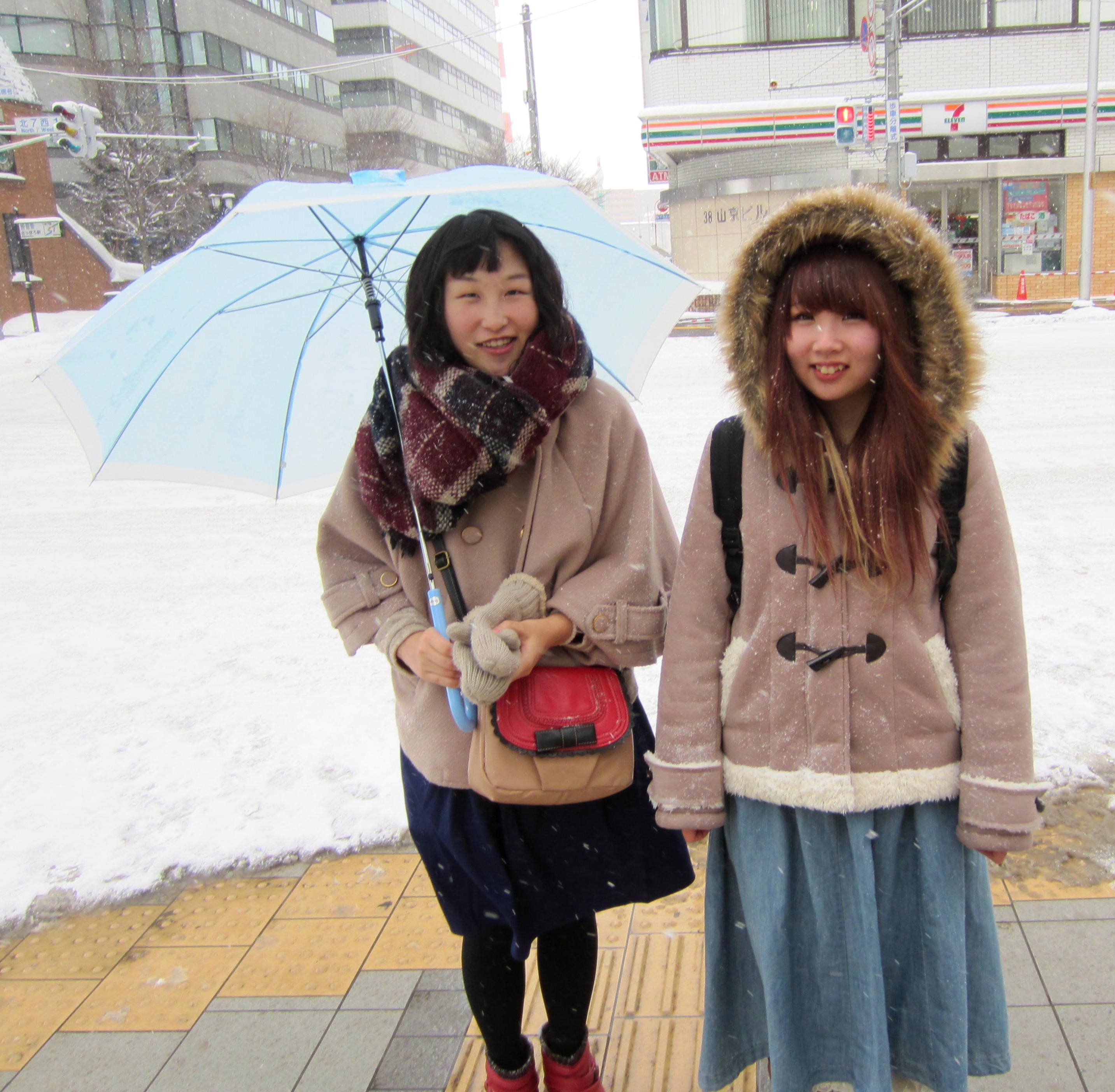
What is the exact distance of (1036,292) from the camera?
21.9m

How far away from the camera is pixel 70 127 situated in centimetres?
1888

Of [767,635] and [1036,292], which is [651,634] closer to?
[767,635]

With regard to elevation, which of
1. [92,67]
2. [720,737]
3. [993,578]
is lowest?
[720,737]

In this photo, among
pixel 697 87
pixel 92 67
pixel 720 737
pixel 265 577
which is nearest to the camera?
pixel 720 737

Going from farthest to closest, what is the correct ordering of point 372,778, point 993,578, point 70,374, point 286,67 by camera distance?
point 286,67, point 372,778, point 70,374, point 993,578

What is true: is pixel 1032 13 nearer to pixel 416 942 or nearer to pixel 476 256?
pixel 476 256

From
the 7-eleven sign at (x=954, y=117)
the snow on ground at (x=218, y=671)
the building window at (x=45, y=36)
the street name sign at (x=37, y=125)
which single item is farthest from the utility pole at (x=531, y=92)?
the snow on ground at (x=218, y=671)

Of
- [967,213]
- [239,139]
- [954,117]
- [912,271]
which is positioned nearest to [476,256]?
[912,271]

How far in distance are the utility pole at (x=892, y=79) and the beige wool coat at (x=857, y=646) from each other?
1752 centimetres

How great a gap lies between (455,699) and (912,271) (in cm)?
110

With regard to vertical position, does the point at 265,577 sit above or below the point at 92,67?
below

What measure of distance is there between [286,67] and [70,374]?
54682 millimetres

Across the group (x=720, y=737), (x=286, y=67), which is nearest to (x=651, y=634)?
(x=720, y=737)

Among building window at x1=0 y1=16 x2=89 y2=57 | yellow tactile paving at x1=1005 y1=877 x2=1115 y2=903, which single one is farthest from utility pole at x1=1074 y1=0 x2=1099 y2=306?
building window at x1=0 y1=16 x2=89 y2=57
